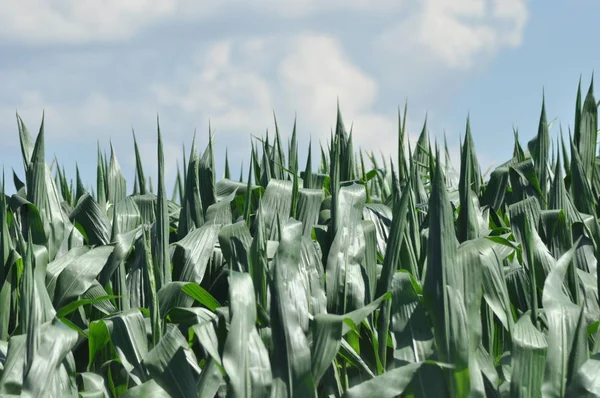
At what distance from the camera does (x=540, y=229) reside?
237 centimetres

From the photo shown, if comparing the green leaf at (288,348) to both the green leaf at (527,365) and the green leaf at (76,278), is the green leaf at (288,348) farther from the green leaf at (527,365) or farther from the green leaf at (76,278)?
the green leaf at (76,278)

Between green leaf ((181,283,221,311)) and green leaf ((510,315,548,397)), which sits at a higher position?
green leaf ((181,283,221,311))

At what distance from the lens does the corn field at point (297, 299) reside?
5.45ft

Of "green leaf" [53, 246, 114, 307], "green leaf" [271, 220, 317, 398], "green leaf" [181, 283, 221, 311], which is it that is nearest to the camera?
"green leaf" [271, 220, 317, 398]

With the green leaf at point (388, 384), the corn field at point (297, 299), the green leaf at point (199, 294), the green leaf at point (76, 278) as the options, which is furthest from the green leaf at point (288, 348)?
the green leaf at point (76, 278)

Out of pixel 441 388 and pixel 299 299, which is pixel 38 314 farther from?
pixel 441 388

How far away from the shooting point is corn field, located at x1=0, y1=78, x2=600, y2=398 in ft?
5.45

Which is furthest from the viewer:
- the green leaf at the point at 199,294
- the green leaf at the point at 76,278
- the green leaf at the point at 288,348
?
the green leaf at the point at 76,278

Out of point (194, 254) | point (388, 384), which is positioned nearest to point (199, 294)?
point (194, 254)

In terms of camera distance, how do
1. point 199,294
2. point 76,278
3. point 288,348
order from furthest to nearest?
point 76,278 → point 199,294 → point 288,348

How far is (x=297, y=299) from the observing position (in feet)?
5.68

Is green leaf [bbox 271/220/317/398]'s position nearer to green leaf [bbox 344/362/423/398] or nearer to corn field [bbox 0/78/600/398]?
corn field [bbox 0/78/600/398]

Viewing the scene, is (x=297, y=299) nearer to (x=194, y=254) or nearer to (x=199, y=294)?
(x=199, y=294)

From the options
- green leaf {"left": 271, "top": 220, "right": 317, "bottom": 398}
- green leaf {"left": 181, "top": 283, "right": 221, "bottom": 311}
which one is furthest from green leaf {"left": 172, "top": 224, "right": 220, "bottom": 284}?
green leaf {"left": 271, "top": 220, "right": 317, "bottom": 398}
